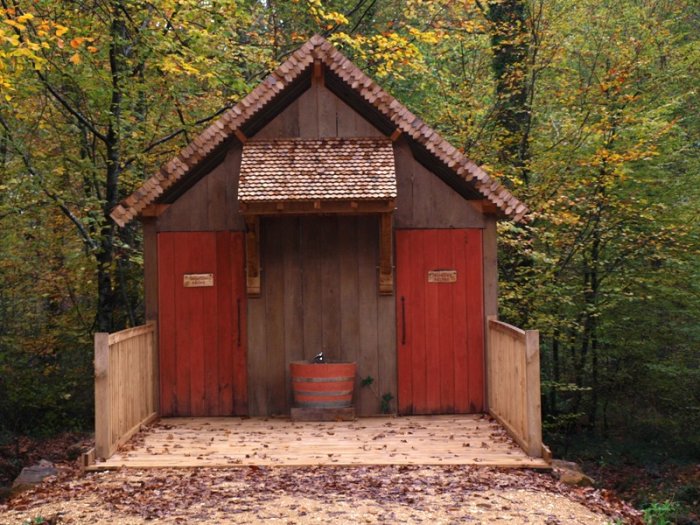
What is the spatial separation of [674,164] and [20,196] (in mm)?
12653

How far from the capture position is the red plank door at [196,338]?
36.0 ft

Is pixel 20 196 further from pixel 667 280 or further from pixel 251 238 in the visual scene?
pixel 667 280

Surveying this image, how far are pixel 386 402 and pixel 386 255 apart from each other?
1886mm

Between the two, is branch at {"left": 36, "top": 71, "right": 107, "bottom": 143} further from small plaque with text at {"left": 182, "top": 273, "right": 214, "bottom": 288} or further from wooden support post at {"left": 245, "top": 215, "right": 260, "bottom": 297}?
wooden support post at {"left": 245, "top": 215, "right": 260, "bottom": 297}

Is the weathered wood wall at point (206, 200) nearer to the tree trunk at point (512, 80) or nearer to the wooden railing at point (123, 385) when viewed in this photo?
the wooden railing at point (123, 385)

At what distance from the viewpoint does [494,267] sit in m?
11.0

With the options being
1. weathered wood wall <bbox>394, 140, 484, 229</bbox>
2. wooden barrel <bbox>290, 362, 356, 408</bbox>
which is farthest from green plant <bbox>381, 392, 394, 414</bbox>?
weathered wood wall <bbox>394, 140, 484, 229</bbox>

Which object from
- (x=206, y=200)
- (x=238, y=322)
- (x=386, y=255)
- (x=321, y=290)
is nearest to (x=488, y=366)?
(x=386, y=255)

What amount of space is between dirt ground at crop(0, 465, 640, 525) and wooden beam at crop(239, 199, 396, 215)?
10.1 feet

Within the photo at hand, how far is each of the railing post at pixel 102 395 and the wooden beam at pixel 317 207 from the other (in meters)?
2.35

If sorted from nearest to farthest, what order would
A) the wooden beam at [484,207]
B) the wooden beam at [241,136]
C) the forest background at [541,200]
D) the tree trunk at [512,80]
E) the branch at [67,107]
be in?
the wooden beam at [241,136] → the wooden beam at [484,207] → the branch at [67,107] → the forest background at [541,200] → the tree trunk at [512,80]

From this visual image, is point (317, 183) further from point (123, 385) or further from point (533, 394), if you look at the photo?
point (533, 394)

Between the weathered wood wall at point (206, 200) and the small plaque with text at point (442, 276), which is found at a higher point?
the weathered wood wall at point (206, 200)

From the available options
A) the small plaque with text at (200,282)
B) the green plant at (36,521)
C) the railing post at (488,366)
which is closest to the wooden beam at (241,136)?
the small plaque with text at (200,282)
